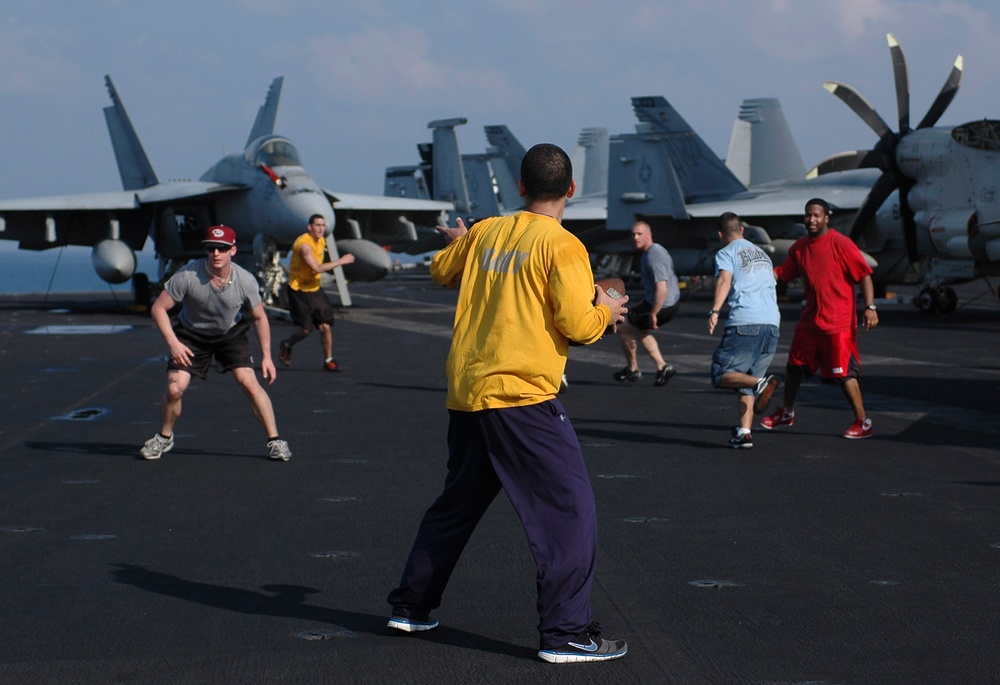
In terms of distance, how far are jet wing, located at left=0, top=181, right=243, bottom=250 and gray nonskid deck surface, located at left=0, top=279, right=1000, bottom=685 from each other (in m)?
17.7

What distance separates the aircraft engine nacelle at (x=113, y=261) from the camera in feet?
92.9

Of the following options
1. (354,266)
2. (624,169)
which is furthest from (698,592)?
(624,169)

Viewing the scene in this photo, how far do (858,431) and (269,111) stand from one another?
25005mm

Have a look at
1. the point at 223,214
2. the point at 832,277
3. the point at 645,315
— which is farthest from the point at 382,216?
the point at 832,277

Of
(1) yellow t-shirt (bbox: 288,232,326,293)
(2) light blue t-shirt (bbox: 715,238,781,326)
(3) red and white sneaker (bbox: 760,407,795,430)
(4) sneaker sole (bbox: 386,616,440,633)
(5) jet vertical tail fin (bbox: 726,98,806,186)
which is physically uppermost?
(5) jet vertical tail fin (bbox: 726,98,806,186)

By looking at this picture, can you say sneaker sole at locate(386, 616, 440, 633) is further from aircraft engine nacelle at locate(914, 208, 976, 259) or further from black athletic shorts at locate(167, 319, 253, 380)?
aircraft engine nacelle at locate(914, 208, 976, 259)

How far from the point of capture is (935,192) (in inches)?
996

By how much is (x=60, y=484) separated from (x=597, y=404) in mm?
5941

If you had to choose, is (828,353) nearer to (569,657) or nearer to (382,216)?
(569,657)

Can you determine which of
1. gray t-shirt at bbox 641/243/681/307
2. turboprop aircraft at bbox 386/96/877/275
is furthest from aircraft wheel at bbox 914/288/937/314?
gray t-shirt at bbox 641/243/681/307

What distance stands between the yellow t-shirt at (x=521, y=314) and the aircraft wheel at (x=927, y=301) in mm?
25056

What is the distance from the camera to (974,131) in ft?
80.9

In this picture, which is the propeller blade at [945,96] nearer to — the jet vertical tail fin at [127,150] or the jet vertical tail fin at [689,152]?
the jet vertical tail fin at [689,152]

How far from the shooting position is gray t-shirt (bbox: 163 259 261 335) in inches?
343
